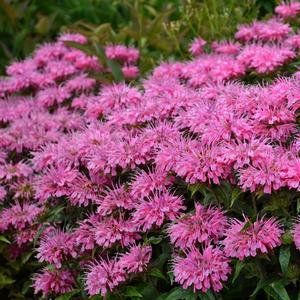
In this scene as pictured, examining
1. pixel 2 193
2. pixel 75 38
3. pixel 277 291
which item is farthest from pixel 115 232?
pixel 75 38

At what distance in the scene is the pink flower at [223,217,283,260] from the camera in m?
2.04

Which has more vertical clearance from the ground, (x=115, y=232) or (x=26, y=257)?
(x=115, y=232)

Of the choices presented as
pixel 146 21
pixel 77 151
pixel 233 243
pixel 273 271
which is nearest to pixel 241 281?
pixel 273 271

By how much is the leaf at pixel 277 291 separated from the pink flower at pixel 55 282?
88cm

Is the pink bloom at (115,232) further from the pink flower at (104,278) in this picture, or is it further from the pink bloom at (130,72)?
the pink bloom at (130,72)

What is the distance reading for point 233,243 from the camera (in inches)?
82.1

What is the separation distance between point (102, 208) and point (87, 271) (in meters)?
0.32

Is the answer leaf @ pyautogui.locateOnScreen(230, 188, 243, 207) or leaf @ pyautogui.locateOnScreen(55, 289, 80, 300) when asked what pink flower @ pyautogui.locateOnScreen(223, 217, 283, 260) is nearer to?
leaf @ pyautogui.locateOnScreen(230, 188, 243, 207)

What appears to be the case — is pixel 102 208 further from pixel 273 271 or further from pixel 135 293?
pixel 273 271

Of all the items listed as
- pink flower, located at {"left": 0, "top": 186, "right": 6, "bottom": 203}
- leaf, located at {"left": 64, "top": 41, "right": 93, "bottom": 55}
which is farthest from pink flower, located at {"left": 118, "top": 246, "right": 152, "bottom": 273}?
leaf, located at {"left": 64, "top": 41, "right": 93, "bottom": 55}

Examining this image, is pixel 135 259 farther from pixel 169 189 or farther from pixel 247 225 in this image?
pixel 247 225

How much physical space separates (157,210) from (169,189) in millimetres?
109

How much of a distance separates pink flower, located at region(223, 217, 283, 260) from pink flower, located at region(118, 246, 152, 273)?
336mm

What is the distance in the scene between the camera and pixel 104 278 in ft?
7.54
